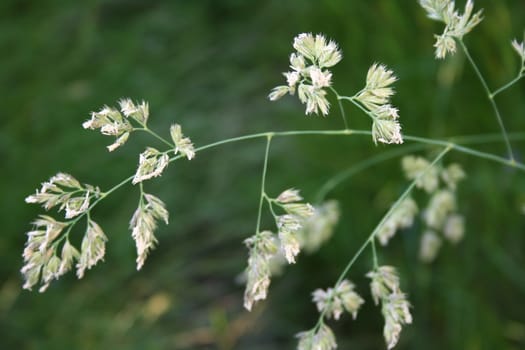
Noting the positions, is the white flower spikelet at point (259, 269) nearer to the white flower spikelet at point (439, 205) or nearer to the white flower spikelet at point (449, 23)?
the white flower spikelet at point (449, 23)

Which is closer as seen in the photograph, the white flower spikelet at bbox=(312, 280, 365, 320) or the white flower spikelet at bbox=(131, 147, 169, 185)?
the white flower spikelet at bbox=(131, 147, 169, 185)

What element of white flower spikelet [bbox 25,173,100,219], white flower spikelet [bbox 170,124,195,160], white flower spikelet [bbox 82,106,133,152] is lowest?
white flower spikelet [bbox 25,173,100,219]

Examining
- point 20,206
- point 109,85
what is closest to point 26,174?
point 20,206

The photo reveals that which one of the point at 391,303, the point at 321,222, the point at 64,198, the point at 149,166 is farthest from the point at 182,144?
the point at 321,222

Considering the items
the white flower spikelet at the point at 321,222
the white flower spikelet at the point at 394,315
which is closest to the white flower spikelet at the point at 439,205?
the white flower spikelet at the point at 321,222

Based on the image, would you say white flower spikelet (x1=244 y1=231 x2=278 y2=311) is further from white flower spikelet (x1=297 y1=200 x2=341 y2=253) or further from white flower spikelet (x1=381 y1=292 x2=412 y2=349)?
white flower spikelet (x1=297 y1=200 x2=341 y2=253)

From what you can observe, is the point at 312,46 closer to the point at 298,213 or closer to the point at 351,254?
the point at 298,213

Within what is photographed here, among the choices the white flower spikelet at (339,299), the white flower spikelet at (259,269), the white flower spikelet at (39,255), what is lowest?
the white flower spikelet at (339,299)

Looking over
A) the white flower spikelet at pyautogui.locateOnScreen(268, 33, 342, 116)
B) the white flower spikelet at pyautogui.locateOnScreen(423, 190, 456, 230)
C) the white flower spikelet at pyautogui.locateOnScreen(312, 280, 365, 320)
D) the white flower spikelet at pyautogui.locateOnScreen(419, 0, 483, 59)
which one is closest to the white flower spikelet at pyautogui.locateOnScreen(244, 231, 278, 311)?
the white flower spikelet at pyautogui.locateOnScreen(312, 280, 365, 320)
